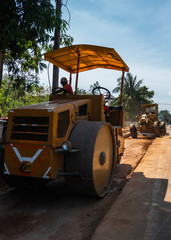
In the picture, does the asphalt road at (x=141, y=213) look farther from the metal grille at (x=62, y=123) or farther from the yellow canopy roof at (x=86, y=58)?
the yellow canopy roof at (x=86, y=58)

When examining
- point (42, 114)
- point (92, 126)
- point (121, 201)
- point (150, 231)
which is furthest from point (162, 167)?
point (42, 114)

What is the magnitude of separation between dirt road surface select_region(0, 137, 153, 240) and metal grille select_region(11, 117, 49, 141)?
118cm

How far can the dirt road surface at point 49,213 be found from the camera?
3.04m

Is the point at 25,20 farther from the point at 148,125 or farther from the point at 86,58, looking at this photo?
the point at 148,125

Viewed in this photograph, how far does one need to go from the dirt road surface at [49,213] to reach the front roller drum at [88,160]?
29 centimetres

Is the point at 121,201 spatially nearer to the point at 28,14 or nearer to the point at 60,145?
the point at 60,145

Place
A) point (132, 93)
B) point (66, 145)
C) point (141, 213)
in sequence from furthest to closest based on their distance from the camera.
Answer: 1. point (132, 93)
2. point (66, 145)
3. point (141, 213)

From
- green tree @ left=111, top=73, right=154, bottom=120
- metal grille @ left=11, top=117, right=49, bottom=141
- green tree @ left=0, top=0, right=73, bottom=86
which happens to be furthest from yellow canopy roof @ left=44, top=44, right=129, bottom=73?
green tree @ left=111, top=73, right=154, bottom=120

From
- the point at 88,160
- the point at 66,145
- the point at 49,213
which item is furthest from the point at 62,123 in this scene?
the point at 49,213

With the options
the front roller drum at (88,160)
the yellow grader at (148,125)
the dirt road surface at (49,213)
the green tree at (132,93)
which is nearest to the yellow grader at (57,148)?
the front roller drum at (88,160)

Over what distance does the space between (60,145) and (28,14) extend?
12.3 ft

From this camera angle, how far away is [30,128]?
151 inches

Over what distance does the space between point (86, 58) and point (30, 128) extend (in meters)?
3.14

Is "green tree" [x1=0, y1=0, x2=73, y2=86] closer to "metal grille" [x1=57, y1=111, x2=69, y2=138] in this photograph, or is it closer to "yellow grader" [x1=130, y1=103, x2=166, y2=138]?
"metal grille" [x1=57, y1=111, x2=69, y2=138]
